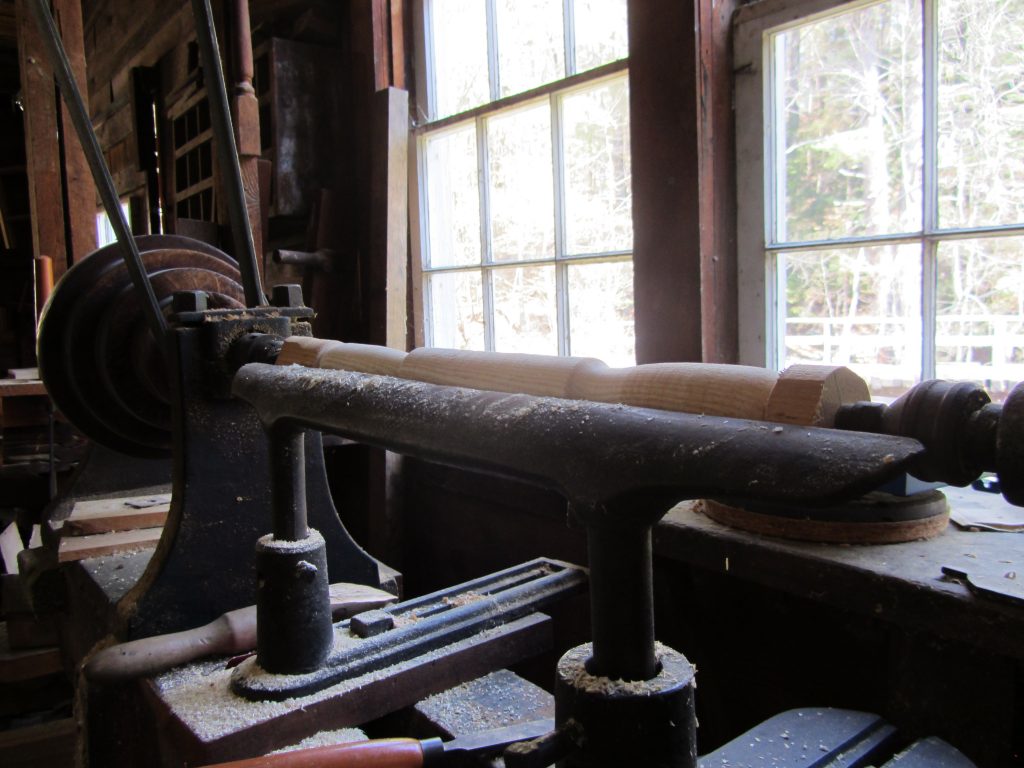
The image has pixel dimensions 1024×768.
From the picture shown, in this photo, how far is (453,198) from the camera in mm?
2500

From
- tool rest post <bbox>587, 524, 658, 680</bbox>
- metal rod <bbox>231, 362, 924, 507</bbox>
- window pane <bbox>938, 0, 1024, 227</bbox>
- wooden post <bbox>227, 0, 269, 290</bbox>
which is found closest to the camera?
metal rod <bbox>231, 362, 924, 507</bbox>

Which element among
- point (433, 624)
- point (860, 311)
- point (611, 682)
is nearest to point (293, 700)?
point (433, 624)

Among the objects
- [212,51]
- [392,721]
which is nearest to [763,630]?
[392,721]

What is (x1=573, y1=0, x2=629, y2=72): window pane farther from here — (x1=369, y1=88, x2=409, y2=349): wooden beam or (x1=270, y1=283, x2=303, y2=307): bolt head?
(x1=270, y1=283, x2=303, y2=307): bolt head

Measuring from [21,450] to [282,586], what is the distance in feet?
8.91

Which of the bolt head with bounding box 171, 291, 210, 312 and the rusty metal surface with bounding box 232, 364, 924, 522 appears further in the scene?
the bolt head with bounding box 171, 291, 210, 312

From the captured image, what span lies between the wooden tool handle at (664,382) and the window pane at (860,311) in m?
1.09

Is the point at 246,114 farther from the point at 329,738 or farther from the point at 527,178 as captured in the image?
the point at 329,738

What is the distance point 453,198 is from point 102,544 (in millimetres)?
1550

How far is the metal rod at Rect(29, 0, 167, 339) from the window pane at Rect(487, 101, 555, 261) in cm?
127

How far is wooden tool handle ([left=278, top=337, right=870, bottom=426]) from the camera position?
40 centimetres

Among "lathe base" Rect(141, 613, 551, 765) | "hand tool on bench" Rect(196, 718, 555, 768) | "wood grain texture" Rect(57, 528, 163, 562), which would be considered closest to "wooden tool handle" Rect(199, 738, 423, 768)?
"hand tool on bench" Rect(196, 718, 555, 768)

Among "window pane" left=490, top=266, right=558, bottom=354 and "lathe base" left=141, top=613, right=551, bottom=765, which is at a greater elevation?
"window pane" left=490, top=266, right=558, bottom=354

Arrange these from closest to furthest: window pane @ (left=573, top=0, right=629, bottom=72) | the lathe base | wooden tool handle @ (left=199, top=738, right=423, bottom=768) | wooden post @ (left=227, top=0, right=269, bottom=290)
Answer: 1. wooden tool handle @ (left=199, top=738, right=423, bottom=768)
2. the lathe base
3. window pane @ (left=573, top=0, right=629, bottom=72)
4. wooden post @ (left=227, top=0, right=269, bottom=290)
